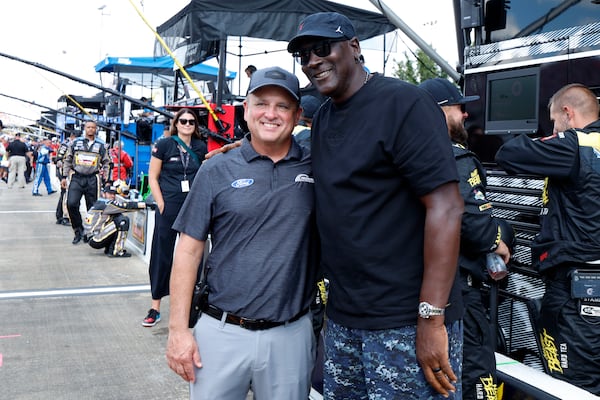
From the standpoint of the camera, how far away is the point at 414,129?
1.84 meters

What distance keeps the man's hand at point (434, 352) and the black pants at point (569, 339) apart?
130 centimetres

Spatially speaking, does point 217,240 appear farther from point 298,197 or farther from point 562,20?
point 562,20

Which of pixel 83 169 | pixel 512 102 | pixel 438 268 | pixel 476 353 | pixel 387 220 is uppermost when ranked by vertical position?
pixel 512 102

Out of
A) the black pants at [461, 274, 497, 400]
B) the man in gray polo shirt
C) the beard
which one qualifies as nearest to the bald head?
the beard

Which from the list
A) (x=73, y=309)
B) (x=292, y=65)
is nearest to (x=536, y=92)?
(x=73, y=309)

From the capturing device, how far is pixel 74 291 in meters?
6.61

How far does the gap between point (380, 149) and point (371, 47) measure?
8538 mm

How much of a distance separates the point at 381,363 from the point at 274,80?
1079 millimetres

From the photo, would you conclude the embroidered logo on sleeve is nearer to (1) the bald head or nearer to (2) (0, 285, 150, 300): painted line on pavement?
(1) the bald head

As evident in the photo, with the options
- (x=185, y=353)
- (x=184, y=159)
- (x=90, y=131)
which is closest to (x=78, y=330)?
(x=184, y=159)

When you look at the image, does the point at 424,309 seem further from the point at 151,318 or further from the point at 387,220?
the point at 151,318

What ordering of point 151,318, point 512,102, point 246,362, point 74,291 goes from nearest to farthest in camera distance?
point 246,362
point 512,102
point 151,318
point 74,291

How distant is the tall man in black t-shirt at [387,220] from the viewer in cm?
184

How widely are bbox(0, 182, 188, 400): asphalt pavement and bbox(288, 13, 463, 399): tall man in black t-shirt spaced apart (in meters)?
2.45
